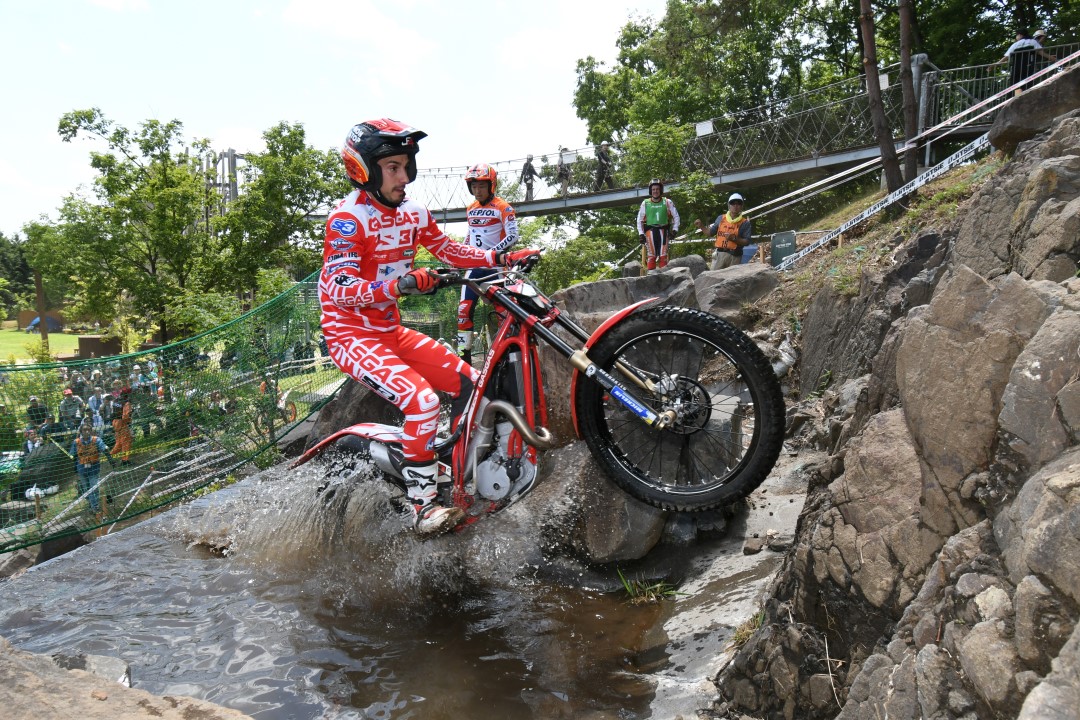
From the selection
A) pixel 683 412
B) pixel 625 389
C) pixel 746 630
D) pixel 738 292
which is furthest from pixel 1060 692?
pixel 738 292

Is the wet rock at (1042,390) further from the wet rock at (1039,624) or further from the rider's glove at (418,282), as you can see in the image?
the rider's glove at (418,282)

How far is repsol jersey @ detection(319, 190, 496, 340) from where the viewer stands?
180 inches

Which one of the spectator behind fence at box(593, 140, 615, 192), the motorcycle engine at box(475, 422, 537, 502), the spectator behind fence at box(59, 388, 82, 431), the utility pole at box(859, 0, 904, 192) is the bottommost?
the motorcycle engine at box(475, 422, 537, 502)

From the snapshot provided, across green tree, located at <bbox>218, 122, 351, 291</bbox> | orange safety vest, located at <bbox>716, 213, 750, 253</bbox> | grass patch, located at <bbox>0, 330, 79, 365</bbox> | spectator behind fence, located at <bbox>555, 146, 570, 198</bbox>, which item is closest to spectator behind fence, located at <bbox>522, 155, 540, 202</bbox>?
spectator behind fence, located at <bbox>555, 146, 570, 198</bbox>

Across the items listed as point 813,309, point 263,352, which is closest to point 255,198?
point 263,352

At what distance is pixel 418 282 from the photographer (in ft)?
13.6

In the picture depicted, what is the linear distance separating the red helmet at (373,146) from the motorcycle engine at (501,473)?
1.76m

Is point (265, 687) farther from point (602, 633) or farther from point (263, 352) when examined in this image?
point (263, 352)

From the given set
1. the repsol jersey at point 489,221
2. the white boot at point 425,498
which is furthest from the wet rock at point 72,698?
the repsol jersey at point 489,221

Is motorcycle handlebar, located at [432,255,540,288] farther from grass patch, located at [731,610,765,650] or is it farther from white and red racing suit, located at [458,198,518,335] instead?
white and red racing suit, located at [458,198,518,335]

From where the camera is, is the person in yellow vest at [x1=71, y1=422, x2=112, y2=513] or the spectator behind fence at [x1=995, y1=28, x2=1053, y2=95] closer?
the person in yellow vest at [x1=71, y1=422, x2=112, y2=513]

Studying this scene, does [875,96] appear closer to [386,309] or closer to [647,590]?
[386,309]

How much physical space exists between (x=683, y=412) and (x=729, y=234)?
937 centimetres

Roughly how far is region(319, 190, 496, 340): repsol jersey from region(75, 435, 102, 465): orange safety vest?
3.56m
